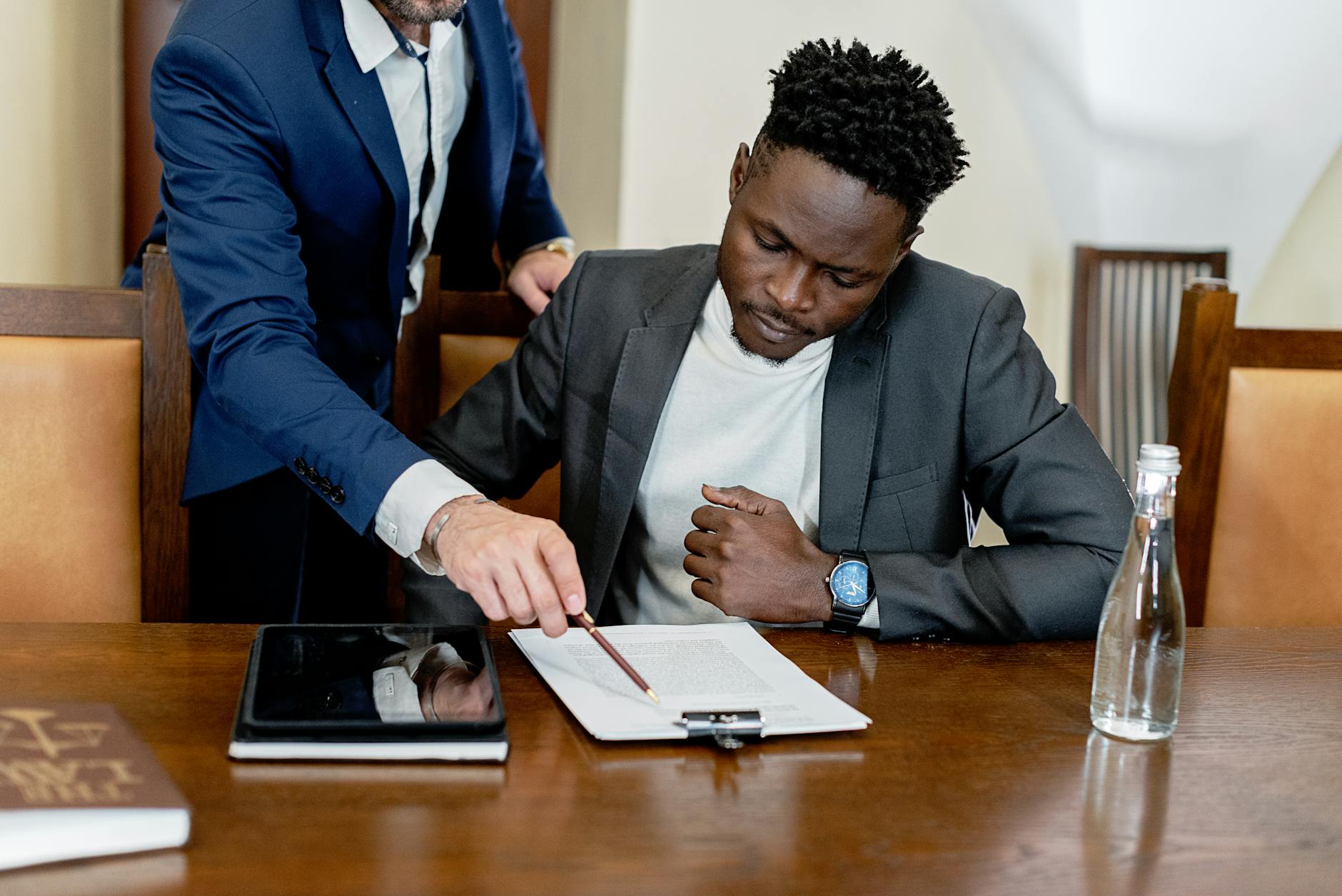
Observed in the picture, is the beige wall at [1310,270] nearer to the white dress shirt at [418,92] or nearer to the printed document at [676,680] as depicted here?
the white dress shirt at [418,92]

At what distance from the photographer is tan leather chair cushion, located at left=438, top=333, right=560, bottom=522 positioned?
1.89 metres

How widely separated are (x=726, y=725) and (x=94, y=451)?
0.92 m

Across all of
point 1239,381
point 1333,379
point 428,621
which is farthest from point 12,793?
point 1333,379

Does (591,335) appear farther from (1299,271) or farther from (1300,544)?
(1299,271)

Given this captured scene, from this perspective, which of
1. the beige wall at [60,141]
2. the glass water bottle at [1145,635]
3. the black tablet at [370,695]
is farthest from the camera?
the beige wall at [60,141]

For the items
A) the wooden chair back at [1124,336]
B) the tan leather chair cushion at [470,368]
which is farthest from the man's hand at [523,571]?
the wooden chair back at [1124,336]

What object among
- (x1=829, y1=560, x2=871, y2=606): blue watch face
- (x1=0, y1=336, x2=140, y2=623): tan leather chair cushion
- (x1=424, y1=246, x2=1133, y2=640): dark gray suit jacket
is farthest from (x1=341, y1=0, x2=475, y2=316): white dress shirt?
(x1=829, y1=560, x2=871, y2=606): blue watch face

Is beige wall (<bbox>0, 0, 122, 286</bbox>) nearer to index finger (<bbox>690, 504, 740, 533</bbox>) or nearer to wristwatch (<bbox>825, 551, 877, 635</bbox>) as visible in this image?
index finger (<bbox>690, 504, 740, 533</bbox>)

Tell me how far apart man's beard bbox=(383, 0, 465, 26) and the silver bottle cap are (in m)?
1.13

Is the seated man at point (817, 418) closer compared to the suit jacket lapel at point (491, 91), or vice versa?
the seated man at point (817, 418)

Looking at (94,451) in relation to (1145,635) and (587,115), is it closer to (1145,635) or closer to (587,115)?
(1145,635)

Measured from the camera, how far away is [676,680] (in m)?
1.13

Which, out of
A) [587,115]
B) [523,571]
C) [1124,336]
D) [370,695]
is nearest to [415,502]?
[523,571]

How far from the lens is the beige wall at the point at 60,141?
232 cm
